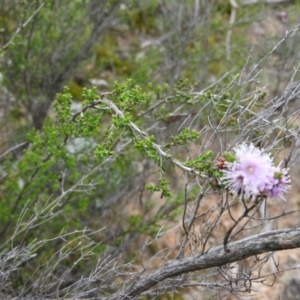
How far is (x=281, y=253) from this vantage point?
199 inches

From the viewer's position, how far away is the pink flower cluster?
61.4 inches

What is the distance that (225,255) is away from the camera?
6.49ft

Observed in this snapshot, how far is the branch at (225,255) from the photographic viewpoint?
183 cm

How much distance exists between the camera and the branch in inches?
72.2

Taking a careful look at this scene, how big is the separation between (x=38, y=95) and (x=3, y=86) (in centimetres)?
33

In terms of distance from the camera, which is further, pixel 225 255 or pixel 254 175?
pixel 225 255

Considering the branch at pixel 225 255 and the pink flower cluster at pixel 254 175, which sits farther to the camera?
the branch at pixel 225 255

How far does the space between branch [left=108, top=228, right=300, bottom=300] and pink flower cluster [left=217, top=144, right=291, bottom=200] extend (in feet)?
0.96

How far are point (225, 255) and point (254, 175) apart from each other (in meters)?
0.52

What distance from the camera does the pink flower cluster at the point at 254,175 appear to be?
1.56 metres

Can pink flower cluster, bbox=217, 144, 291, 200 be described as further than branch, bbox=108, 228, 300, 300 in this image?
No

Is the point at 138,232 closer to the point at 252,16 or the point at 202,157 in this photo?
the point at 202,157

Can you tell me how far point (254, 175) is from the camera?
1563mm

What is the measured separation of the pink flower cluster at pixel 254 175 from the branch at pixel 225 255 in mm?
292
